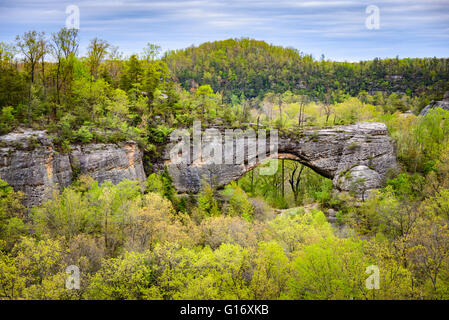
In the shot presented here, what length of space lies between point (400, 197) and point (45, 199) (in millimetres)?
36870

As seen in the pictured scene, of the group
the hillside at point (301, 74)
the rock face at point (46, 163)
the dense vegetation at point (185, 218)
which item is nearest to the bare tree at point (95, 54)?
the dense vegetation at point (185, 218)

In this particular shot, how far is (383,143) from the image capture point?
40.9 metres

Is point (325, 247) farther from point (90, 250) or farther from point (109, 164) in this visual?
point (109, 164)

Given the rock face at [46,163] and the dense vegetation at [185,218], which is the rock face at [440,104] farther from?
the rock face at [46,163]

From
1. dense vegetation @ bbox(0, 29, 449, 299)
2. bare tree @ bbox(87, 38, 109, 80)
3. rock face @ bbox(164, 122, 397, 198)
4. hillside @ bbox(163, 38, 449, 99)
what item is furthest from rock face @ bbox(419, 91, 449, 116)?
bare tree @ bbox(87, 38, 109, 80)

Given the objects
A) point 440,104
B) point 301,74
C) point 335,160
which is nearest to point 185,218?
point 335,160

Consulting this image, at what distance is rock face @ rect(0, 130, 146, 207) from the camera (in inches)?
1073

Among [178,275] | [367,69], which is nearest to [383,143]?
[178,275]

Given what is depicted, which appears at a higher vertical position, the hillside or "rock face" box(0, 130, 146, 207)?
the hillside

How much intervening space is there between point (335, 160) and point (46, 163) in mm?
34647

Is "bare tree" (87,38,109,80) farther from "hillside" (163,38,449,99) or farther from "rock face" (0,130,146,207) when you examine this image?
"hillside" (163,38,449,99)

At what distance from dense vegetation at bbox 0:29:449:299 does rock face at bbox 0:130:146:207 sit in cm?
131

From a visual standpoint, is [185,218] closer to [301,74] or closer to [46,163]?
[46,163]
